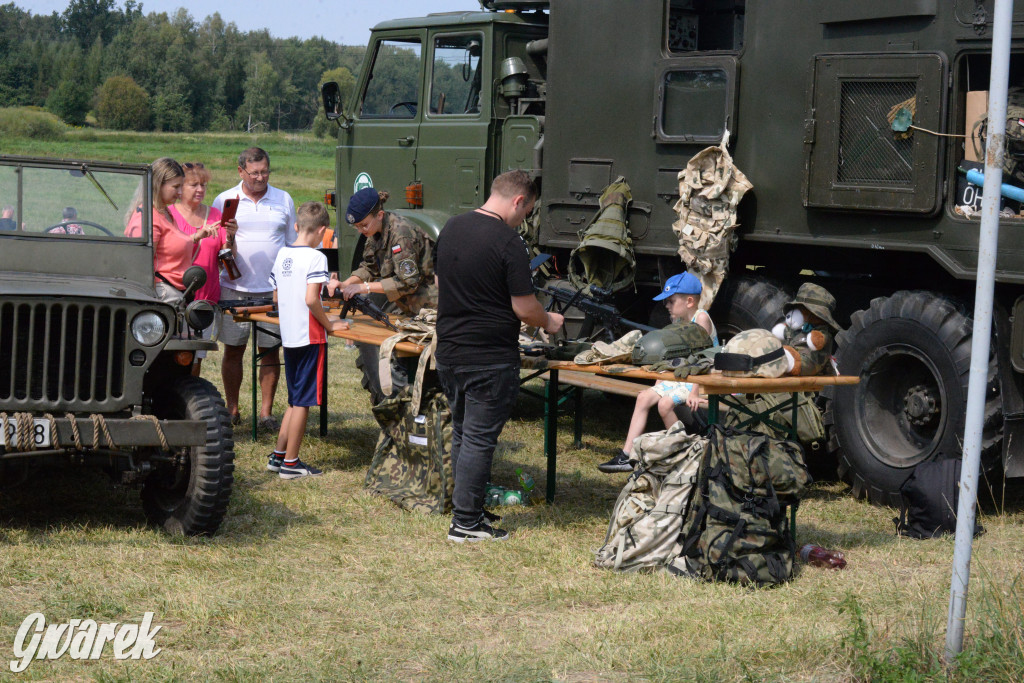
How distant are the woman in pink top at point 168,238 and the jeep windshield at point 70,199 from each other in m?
0.44

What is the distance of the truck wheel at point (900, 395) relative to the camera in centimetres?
640

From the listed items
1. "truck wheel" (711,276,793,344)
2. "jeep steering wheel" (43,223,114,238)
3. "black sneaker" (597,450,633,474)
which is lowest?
"black sneaker" (597,450,633,474)

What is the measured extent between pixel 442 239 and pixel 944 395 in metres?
2.88

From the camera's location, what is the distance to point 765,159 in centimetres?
728

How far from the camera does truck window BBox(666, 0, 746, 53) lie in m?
8.10

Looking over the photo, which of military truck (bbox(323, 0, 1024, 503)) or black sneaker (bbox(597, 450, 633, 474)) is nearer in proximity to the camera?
military truck (bbox(323, 0, 1024, 503))

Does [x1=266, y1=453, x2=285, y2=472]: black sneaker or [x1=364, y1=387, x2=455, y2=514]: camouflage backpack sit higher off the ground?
[x1=364, y1=387, x2=455, y2=514]: camouflage backpack

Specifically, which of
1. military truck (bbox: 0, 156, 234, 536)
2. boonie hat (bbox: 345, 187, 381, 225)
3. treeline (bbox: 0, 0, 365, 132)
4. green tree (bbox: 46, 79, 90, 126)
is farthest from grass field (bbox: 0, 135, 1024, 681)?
green tree (bbox: 46, 79, 90, 126)

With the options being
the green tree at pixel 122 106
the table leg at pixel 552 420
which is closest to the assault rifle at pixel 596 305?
the table leg at pixel 552 420

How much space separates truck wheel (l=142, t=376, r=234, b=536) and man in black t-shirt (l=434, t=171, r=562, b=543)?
1115mm

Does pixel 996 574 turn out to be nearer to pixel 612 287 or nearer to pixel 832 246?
pixel 832 246

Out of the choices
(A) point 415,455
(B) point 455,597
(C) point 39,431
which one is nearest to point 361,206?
(A) point 415,455

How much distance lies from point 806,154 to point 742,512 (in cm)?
266

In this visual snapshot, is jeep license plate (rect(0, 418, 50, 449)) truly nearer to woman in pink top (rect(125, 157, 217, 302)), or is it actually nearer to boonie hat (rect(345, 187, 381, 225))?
woman in pink top (rect(125, 157, 217, 302))
